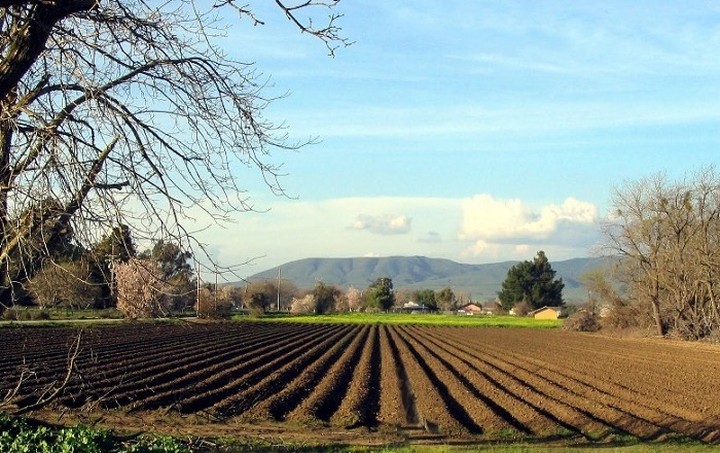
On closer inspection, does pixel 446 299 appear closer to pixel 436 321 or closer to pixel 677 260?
pixel 436 321

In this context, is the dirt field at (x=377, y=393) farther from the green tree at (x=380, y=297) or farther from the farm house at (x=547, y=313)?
the green tree at (x=380, y=297)

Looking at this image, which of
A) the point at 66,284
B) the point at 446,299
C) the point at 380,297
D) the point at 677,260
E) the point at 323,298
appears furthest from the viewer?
the point at 446,299

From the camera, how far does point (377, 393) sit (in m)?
21.4

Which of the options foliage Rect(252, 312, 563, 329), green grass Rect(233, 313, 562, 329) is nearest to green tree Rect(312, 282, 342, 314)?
foliage Rect(252, 312, 563, 329)

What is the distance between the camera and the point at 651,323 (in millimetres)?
65688

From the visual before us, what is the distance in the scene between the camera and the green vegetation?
7.24m

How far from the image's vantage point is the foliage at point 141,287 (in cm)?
575

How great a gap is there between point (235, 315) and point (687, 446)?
269ft

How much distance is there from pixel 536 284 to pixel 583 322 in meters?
54.6

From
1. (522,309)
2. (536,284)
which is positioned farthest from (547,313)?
(536,284)

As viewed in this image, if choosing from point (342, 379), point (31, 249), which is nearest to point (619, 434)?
point (342, 379)

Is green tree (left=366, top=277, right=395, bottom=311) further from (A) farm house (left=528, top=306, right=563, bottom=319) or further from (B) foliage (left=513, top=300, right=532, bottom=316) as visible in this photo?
(A) farm house (left=528, top=306, right=563, bottom=319)

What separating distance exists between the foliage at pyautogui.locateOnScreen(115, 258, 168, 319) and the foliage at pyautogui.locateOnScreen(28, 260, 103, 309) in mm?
194

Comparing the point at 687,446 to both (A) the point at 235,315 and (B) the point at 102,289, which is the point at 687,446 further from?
(A) the point at 235,315
